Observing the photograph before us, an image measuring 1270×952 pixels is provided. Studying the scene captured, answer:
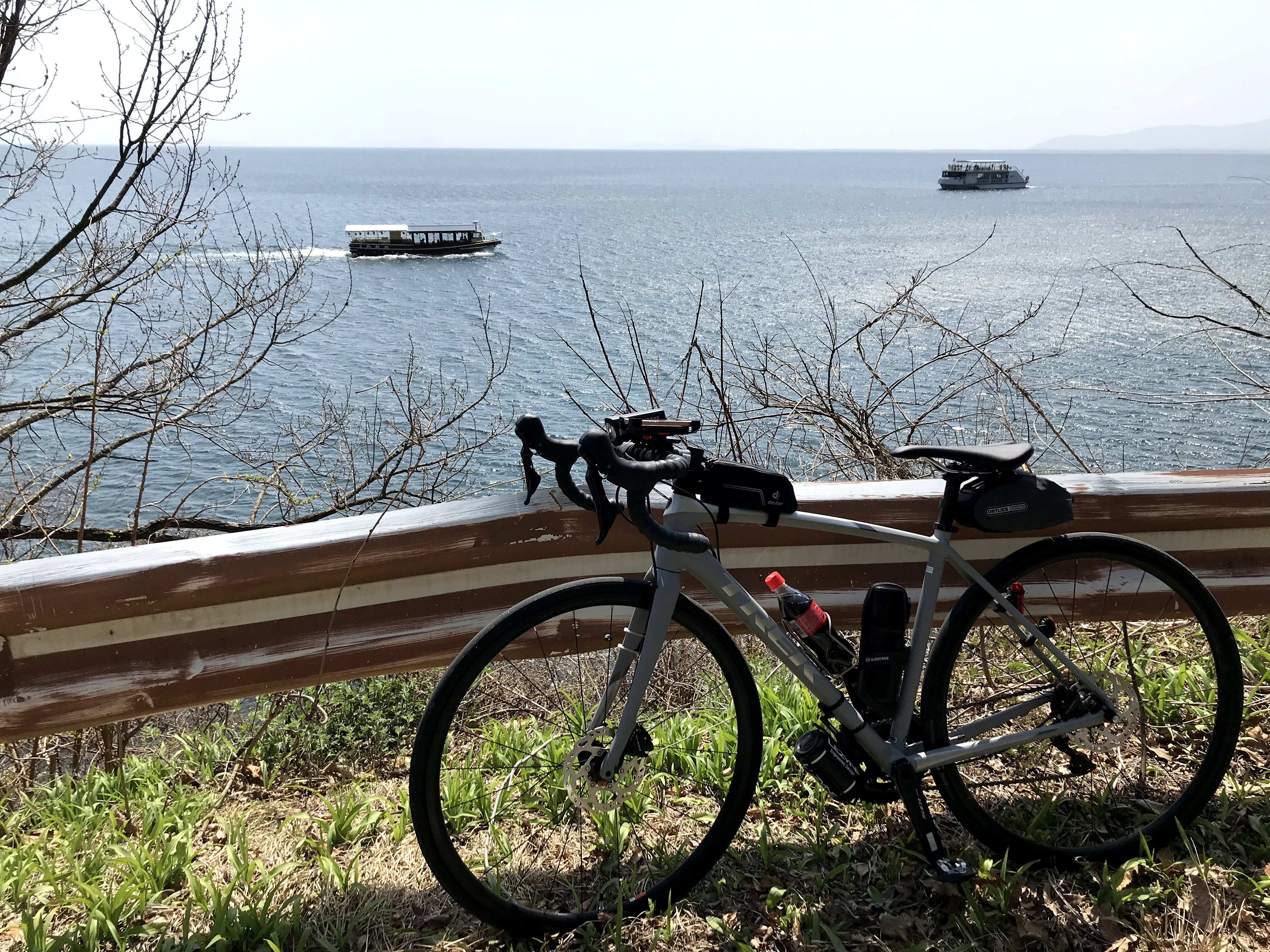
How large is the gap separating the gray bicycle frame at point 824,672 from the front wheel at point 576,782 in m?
0.04

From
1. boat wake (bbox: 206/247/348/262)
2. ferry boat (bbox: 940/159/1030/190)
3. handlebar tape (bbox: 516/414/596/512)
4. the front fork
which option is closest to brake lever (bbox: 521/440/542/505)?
handlebar tape (bbox: 516/414/596/512)

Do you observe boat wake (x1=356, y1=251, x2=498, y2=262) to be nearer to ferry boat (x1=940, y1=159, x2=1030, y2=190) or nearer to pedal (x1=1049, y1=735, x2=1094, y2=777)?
pedal (x1=1049, y1=735, x2=1094, y2=777)

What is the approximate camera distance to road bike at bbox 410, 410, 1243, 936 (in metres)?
2.41

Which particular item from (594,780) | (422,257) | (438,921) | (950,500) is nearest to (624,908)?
(594,780)

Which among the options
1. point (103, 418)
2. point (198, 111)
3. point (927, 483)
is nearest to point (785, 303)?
point (103, 418)

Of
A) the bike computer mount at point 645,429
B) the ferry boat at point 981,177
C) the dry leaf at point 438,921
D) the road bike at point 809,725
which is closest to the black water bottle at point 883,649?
the road bike at point 809,725

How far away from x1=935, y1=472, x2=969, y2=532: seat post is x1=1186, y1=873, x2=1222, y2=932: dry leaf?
3.82 feet

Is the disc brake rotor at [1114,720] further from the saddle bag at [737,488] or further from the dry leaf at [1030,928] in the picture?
the saddle bag at [737,488]

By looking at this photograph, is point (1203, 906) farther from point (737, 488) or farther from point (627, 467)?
point (627, 467)

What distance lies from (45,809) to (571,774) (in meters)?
1.79

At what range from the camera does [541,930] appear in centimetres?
251

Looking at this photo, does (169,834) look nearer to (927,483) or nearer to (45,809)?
(45,809)

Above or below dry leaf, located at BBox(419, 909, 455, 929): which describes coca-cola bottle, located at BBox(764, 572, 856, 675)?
above

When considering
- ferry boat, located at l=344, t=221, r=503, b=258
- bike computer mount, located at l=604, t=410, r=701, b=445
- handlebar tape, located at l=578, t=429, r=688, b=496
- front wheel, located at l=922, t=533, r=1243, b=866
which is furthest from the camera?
ferry boat, located at l=344, t=221, r=503, b=258
